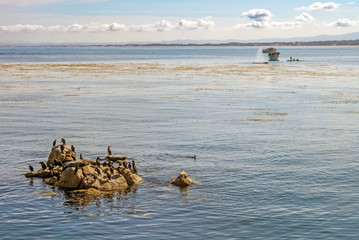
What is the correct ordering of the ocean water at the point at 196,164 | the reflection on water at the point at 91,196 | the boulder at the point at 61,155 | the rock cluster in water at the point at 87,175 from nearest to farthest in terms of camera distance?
the ocean water at the point at 196,164, the reflection on water at the point at 91,196, the rock cluster in water at the point at 87,175, the boulder at the point at 61,155

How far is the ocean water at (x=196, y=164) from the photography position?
20.2 metres

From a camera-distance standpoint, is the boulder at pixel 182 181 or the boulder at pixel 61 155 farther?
the boulder at pixel 61 155

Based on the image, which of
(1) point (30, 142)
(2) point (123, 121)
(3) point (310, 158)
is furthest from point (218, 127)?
(1) point (30, 142)

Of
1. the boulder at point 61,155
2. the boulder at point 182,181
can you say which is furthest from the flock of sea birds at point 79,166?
the boulder at point 182,181

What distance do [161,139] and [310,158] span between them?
11.1 m

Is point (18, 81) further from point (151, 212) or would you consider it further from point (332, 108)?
point (151, 212)

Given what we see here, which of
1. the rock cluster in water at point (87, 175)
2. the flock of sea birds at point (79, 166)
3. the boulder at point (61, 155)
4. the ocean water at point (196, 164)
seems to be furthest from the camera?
the boulder at point (61, 155)

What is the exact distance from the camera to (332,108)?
52938 millimetres

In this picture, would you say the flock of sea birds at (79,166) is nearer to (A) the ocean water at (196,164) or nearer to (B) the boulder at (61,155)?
(B) the boulder at (61,155)

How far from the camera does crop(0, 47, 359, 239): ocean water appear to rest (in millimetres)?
20250

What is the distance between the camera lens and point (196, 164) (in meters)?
30.2

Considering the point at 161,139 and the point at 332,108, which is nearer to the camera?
the point at 161,139

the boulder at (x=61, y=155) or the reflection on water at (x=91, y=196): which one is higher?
the boulder at (x=61, y=155)

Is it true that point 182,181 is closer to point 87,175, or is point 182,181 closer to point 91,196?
point 91,196
